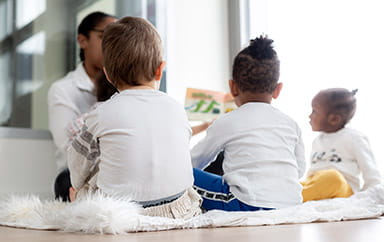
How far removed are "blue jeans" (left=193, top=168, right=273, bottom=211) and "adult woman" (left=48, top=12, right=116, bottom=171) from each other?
873 millimetres

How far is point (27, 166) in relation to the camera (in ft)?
7.62

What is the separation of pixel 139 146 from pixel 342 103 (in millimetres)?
1415

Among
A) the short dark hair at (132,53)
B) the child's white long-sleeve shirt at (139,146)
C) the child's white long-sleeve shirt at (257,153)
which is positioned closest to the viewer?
the child's white long-sleeve shirt at (139,146)

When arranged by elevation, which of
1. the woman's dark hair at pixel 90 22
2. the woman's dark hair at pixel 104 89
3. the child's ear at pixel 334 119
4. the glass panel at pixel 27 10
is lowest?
the child's ear at pixel 334 119

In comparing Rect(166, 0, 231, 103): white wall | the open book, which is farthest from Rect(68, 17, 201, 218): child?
Rect(166, 0, 231, 103): white wall

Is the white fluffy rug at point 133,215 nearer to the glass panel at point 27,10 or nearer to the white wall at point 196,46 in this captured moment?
the glass panel at point 27,10

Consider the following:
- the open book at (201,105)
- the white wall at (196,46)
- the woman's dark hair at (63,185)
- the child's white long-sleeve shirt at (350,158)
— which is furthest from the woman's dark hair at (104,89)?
the child's white long-sleeve shirt at (350,158)

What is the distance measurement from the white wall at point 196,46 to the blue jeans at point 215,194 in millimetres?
1381

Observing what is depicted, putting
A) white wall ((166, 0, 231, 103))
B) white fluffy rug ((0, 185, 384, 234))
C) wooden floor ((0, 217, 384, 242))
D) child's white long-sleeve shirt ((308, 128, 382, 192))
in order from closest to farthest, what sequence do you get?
wooden floor ((0, 217, 384, 242)) < white fluffy rug ((0, 185, 384, 234)) < child's white long-sleeve shirt ((308, 128, 382, 192)) < white wall ((166, 0, 231, 103))

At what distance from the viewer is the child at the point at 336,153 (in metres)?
2.04

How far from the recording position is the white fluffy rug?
1.04 m

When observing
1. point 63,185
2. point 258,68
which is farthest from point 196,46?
point 258,68

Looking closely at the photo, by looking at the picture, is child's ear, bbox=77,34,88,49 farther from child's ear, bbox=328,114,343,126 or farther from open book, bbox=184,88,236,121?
child's ear, bbox=328,114,343,126

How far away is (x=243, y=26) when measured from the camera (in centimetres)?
301
